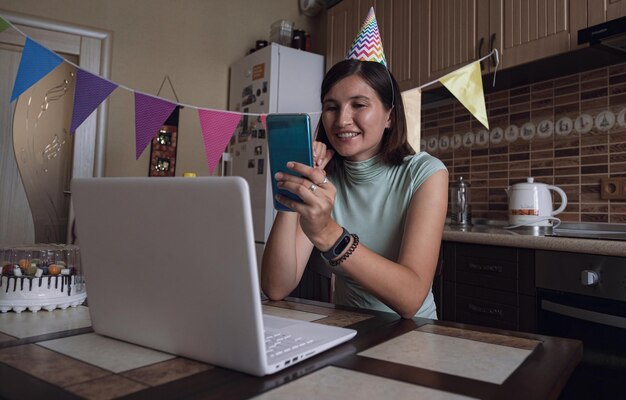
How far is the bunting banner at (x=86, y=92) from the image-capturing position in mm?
1479

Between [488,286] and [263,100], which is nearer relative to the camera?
[488,286]

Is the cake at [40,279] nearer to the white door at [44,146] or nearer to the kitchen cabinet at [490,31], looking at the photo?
the kitchen cabinet at [490,31]

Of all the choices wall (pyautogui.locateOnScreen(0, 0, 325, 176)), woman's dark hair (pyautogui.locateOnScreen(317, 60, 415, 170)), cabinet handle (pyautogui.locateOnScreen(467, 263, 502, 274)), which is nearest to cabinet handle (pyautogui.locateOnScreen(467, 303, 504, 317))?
cabinet handle (pyautogui.locateOnScreen(467, 263, 502, 274))

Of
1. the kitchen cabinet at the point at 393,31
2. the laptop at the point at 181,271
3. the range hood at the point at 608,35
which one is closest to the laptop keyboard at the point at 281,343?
the laptop at the point at 181,271

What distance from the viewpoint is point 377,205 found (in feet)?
4.08

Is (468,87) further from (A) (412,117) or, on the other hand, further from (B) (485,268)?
(B) (485,268)

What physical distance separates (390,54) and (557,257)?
156cm

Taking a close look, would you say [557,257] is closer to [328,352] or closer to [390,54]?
[328,352]

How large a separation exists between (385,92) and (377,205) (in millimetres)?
297

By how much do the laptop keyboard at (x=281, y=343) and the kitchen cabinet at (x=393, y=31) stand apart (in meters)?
2.10

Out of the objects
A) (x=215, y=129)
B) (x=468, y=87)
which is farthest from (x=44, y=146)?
(x=468, y=87)

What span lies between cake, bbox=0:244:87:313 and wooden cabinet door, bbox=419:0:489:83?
6.31 ft

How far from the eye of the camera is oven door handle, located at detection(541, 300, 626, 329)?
144 centimetres

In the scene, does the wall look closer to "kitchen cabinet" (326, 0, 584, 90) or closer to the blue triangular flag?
"kitchen cabinet" (326, 0, 584, 90)
